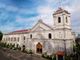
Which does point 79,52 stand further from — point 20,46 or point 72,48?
point 20,46

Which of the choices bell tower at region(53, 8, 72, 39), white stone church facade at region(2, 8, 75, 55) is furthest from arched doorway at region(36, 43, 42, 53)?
bell tower at region(53, 8, 72, 39)

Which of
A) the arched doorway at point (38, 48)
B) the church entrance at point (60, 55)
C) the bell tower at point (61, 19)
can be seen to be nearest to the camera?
the church entrance at point (60, 55)

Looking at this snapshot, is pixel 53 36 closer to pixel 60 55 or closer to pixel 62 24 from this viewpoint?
pixel 62 24

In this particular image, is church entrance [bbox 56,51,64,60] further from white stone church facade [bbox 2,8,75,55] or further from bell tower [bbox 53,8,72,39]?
bell tower [bbox 53,8,72,39]

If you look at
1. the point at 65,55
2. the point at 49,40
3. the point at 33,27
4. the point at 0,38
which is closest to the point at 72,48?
the point at 65,55

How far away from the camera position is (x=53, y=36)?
3114 cm

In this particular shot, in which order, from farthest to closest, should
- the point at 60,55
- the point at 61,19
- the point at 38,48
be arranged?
the point at 38,48
the point at 61,19
the point at 60,55

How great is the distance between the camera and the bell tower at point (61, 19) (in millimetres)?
29719

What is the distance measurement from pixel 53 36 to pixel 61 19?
12.9 feet

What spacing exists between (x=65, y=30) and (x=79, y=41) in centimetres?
477

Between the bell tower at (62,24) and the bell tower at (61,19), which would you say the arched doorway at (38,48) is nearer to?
A: the bell tower at (62,24)

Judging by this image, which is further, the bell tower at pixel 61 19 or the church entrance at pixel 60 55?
the bell tower at pixel 61 19

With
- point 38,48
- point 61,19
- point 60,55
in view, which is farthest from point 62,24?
point 38,48

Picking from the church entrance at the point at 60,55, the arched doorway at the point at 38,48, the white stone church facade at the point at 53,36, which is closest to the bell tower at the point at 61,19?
the white stone church facade at the point at 53,36
